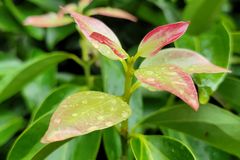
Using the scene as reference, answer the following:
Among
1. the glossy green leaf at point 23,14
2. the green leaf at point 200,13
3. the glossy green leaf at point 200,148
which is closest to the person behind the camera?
the glossy green leaf at point 200,148

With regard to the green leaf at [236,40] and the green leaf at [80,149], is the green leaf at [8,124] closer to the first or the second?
the green leaf at [80,149]

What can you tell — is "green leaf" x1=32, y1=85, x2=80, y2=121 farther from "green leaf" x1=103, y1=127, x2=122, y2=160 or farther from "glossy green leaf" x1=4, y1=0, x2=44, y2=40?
"glossy green leaf" x1=4, y1=0, x2=44, y2=40

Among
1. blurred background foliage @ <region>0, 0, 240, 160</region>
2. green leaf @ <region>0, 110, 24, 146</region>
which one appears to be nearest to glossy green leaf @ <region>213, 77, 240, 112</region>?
blurred background foliage @ <region>0, 0, 240, 160</region>

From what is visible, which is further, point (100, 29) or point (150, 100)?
point (150, 100)

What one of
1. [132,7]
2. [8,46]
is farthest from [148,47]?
[8,46]

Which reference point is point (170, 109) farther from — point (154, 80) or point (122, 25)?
point (122, 25)

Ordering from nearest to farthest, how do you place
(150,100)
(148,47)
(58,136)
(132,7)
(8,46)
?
(58,136)
(148,47)
(150,100)
(132,7)
(8,46)

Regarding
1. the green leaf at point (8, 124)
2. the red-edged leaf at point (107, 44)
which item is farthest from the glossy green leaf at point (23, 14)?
the red-edged leaf at point (107, 44)
